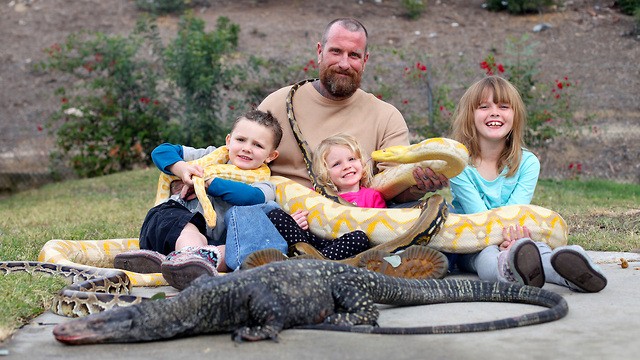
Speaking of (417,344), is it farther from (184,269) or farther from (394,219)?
(394,219)

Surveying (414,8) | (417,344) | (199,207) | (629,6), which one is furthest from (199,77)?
(629,6)

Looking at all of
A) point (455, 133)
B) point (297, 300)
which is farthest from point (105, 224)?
point (297, 300)

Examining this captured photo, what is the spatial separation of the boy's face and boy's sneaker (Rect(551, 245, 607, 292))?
8.56ft

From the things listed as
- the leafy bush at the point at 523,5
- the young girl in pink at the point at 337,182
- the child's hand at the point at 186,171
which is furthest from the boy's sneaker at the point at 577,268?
the leafy bush at the point at 523,5

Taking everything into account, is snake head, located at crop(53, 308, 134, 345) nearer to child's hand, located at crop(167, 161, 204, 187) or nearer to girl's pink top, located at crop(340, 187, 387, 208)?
child's hand, located at crop(167, 161, 204, 187)

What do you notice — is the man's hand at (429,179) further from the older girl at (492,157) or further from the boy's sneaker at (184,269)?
the boy's sneaker at (184,269)

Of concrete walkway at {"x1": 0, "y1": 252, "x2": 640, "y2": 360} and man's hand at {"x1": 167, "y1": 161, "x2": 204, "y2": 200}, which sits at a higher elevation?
man's hand at {"x1": 167, "y1": 161, "x2": 204, "y2": 200}

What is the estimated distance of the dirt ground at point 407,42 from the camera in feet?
44.8

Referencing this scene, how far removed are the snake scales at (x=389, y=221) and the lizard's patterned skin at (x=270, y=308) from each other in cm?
106

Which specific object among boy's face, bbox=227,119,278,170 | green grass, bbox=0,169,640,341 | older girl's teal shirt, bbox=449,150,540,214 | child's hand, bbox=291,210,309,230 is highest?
boy's face, bbox=227,119,278,170

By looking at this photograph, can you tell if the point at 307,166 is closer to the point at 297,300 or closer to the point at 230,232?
the point at 230,232

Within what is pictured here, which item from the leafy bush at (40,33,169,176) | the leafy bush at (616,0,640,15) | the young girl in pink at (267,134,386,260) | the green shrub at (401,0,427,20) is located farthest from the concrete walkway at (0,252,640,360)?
the green shrub at (401,0,427,20)

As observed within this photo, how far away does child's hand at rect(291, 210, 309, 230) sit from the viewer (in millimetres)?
4906

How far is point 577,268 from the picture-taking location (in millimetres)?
3664
